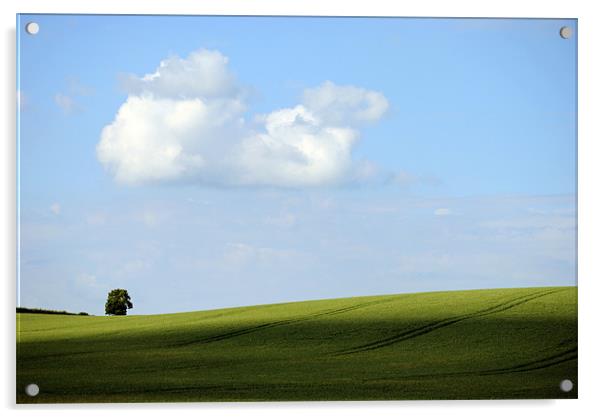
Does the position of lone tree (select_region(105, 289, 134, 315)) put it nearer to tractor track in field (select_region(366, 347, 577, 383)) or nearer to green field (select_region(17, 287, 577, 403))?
green field (select_region(17, 287, 577, 403))

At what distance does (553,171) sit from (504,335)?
1.10 metres

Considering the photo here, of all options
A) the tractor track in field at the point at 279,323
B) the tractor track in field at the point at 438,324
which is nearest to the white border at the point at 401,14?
the tractor track in field at the point at 438,324

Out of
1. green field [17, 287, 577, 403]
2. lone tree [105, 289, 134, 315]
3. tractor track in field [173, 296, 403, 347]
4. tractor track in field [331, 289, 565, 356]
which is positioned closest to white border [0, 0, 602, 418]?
green field [17, 287, 577, 403]

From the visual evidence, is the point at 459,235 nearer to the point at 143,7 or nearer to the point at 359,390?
the point at 359,390

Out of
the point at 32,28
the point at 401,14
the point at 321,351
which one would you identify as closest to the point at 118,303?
the point at 321,351

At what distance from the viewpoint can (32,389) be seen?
5566mm

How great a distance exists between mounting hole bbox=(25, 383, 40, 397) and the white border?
90 millimetres

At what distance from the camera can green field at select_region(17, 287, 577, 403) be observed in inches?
221

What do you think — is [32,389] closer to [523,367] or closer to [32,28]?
[32,28]

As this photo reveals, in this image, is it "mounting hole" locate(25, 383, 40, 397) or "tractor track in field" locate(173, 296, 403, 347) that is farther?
"tractor track in field" locate(173, 296, 403, 347)

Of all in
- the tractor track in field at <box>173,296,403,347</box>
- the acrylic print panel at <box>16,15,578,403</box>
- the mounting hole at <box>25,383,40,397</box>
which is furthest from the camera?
the tractor track in field at <box>173,296,403,347</box>

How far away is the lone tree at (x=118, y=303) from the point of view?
5727 mm

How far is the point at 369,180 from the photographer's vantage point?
5805mm

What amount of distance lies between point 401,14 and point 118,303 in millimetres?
2571
